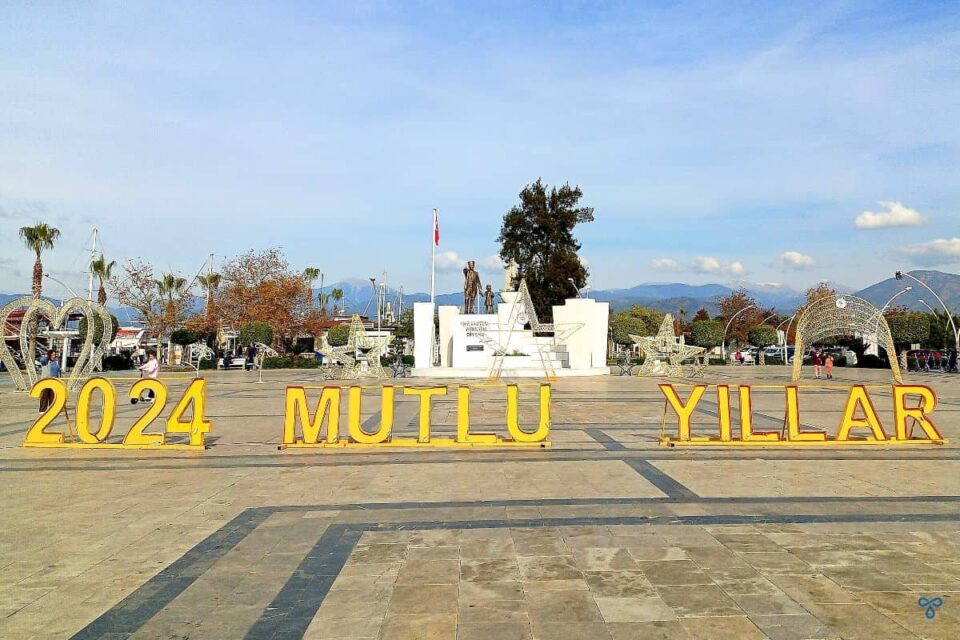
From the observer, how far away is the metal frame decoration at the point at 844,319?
32.4 m

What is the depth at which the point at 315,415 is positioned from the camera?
13734 millimetres

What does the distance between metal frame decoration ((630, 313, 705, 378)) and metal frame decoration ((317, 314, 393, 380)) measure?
1450 cm

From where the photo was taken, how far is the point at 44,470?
11.8m

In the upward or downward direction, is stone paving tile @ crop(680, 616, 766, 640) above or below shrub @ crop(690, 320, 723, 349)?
below

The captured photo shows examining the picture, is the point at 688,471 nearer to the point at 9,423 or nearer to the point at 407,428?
the point at 407,428

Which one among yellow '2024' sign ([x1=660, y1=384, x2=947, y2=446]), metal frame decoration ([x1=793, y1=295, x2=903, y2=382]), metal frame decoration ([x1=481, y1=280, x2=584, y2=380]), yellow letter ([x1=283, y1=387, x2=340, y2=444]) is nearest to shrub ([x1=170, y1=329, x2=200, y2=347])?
metal frame decoration ([x1=481, y1=280, x2=584, y2=380])

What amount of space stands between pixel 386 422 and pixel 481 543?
6.51 metres

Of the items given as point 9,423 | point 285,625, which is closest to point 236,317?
point 9,423

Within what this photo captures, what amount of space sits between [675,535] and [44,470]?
10.5 meters

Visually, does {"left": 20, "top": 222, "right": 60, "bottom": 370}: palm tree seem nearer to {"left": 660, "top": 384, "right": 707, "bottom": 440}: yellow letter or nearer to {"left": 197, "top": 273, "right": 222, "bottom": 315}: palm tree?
{"left": 197, "top": 273, "right": 222, "bottom": 315}: palm tree

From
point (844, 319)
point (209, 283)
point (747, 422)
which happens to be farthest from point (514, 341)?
point (209, 283)

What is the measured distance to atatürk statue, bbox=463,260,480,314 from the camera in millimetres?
44469

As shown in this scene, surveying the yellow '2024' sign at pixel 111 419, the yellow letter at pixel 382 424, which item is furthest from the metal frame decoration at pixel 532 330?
the yellow '2024' sign at pixel 111 419

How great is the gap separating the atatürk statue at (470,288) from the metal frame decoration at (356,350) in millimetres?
7291
